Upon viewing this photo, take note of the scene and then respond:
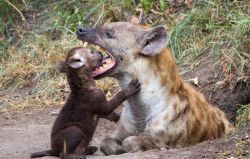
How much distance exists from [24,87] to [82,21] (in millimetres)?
1162

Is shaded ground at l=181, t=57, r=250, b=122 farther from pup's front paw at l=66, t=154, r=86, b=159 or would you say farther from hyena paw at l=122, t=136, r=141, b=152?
pup's front paw at l=66, t=154, r=86, b=159

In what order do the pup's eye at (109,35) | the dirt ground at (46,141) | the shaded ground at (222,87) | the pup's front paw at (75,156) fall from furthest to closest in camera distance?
the shaded ground at (222,87) → the pup's eye at (109,35) → the pup's front paw at (75,156) → the dirt ground at (46,141)

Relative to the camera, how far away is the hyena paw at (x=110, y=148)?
6125 mm

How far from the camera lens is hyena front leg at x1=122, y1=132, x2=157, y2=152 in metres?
5.94

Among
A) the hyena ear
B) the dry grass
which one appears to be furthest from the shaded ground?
the hyena ear

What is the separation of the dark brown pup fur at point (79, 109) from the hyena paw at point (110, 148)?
0.28 meters

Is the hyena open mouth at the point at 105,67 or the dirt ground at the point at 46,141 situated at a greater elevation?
the hyena open mouth at the point at 105,67

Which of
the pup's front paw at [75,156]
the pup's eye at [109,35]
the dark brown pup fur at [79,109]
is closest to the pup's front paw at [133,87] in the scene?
the dark brown pup fur at [79,109]

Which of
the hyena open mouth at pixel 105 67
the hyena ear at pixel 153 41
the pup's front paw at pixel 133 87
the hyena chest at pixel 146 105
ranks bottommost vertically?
the hyena chest at pixel 146 105

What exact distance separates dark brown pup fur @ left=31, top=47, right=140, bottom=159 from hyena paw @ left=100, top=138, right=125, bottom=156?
0.28 m

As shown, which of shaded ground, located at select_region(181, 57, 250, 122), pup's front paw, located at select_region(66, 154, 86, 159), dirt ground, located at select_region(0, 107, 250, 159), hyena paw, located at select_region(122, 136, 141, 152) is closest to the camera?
dirt ground, located at select_region(0, 107, 250, 159)

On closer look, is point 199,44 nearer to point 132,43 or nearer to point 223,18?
point 223,18

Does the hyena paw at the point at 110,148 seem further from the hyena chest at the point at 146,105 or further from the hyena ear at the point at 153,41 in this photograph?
the hyena ear at the point at 153,41

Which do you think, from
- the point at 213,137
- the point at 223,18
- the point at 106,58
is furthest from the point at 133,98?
the point at 223,18
